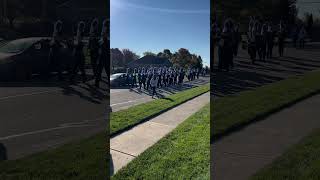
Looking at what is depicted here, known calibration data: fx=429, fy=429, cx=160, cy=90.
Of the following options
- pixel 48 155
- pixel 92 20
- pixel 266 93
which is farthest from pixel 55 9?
pixel 266 93

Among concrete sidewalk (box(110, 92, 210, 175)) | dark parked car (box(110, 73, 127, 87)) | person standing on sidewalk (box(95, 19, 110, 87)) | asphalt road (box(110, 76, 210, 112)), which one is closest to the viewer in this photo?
person standing on sidewalk (box(95, 19, 110, 87))

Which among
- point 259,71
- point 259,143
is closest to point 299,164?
point 259,143

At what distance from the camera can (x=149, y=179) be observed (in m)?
5.12

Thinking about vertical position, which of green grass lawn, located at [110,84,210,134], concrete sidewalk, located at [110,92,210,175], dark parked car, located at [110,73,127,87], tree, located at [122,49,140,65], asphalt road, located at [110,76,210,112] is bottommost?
concrete sidewalk, located at [110,92,210,175]

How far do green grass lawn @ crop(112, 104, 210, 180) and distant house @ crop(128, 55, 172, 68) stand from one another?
1.10m

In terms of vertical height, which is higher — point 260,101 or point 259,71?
point 259,71

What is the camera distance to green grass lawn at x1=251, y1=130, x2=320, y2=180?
13.8 feet

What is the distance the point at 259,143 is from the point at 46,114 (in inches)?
85.0

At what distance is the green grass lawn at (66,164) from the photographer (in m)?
4.09

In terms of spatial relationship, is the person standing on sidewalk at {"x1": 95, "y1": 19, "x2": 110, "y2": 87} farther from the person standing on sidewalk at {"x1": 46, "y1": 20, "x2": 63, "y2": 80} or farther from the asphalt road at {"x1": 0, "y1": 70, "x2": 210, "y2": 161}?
the person standing on sidewalk at {"x1": 46, "y1": 20, "x2": 63, "y2": 80}

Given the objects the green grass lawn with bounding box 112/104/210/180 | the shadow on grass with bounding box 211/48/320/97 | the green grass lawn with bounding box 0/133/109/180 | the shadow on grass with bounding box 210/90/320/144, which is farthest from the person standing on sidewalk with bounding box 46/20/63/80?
the shadow on grass with bounding box 210/90/320/144

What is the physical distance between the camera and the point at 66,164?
4199mm

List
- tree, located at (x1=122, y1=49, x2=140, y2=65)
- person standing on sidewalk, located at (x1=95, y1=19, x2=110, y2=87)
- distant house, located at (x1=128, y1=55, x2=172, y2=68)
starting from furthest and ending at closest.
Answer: distant house, located at (x1=128, y1=55, x2=172, y2=68) → tree, located at (x1=122, y1=49, x2=140, y2=65) → person standing on sidewalk, located at (x1=95, y1=19, x2=110, y2=87)

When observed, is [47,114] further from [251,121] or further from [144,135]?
[144,135]
